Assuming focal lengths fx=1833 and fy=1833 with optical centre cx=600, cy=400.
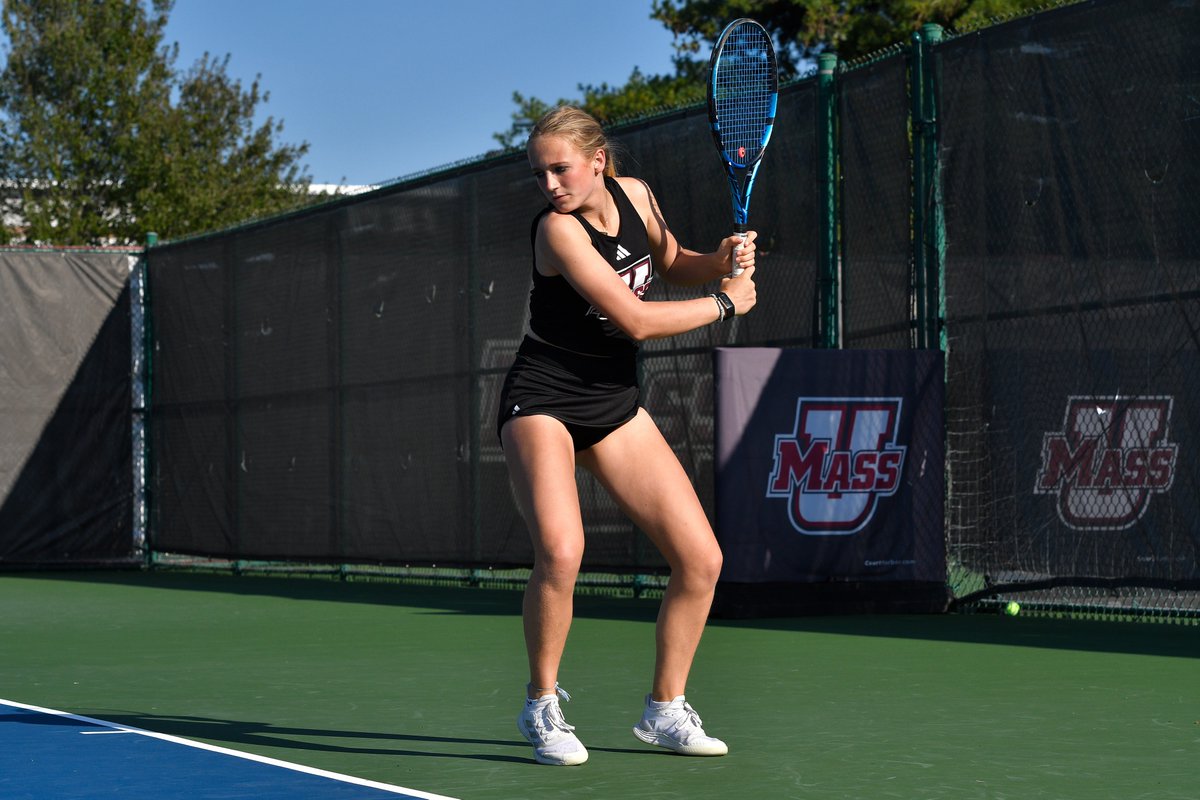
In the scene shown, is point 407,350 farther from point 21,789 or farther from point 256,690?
point 21,789

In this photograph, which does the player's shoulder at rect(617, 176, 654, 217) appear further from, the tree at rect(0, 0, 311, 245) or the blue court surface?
the tree at rect(0, 0, 311, 245)

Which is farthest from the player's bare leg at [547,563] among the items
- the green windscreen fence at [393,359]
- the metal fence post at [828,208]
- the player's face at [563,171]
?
the green windscreen fence at [393,359]

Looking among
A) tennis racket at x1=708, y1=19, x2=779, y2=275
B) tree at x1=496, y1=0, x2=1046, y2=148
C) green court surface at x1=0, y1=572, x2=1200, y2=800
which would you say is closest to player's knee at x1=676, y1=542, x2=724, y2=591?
green court surface at x1=0, y1=572, x2=1200, y2=800

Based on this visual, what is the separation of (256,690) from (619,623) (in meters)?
2.99

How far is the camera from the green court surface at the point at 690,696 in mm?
4309

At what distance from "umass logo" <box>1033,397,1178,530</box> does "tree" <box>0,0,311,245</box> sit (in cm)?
2132

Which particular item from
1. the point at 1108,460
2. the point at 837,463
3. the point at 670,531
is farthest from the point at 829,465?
the point at 670,531

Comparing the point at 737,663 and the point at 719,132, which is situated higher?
the point at 719,132

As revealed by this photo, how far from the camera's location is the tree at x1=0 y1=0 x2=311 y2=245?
2778cm

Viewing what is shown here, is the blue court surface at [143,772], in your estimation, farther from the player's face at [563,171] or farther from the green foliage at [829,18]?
the green foliage at [829,18]

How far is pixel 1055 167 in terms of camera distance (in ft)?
28.4

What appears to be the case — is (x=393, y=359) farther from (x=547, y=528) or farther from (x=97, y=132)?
(x=97, y=132)

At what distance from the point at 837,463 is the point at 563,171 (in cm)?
474

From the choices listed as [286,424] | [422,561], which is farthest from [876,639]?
[286,424]
